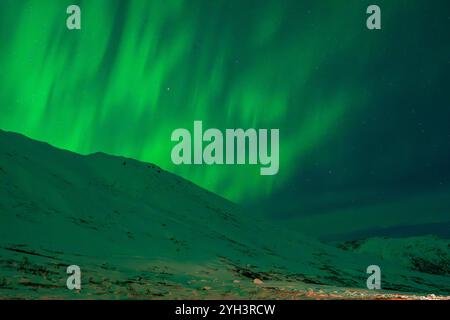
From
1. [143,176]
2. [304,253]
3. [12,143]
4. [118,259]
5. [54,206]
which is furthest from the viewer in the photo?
[143,176]

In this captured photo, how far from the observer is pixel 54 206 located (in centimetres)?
8269

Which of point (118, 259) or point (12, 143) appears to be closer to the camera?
point (118, 259)

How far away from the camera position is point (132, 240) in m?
75.8

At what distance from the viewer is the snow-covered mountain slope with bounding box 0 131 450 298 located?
32.0m

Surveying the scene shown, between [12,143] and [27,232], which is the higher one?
[12,143]

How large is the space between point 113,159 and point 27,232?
107 m

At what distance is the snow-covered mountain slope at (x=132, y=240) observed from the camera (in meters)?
32.0

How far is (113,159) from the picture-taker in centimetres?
16662
